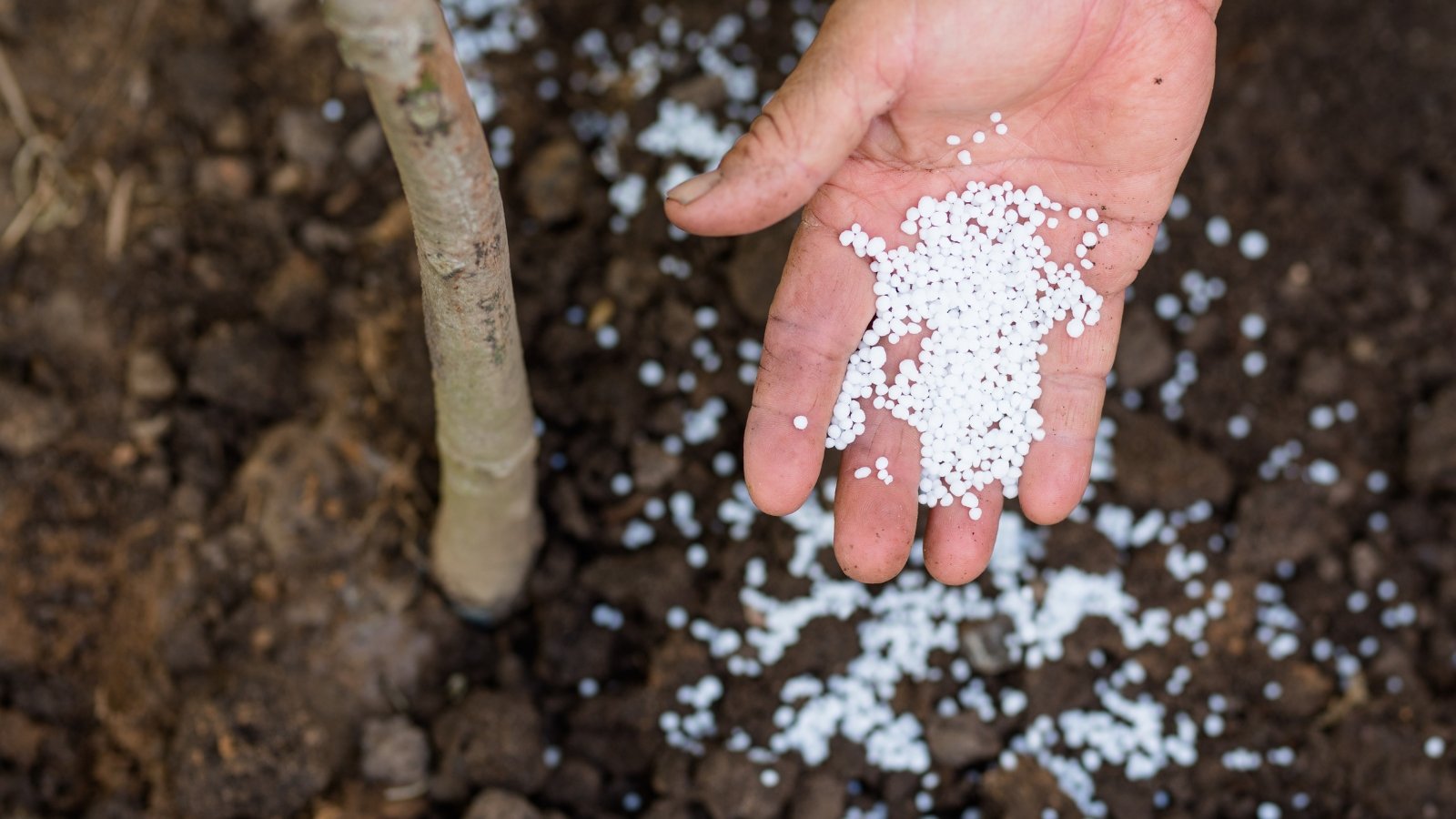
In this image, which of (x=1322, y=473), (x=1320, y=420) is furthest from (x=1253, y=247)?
(x=1322, y=473)

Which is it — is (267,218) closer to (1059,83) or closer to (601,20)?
(601,20)

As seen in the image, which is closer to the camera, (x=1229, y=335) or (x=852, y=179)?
(x=852, y=179)

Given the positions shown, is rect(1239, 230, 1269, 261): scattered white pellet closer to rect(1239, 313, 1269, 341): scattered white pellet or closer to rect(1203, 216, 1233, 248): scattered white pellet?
rect(1203, 216, 1233, 248): scattered white pellet

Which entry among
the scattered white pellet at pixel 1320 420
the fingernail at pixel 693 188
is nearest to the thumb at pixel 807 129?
the fingernail at pixel 693 188

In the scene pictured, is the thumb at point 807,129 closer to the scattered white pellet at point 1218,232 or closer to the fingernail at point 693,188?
the fingernail at point 693,188

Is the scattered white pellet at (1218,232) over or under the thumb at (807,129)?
under

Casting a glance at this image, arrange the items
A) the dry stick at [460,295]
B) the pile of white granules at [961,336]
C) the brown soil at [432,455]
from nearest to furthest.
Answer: the dry stick at [460,295] → the pile of white granules at [961,336] → the brown soil at [432,455]

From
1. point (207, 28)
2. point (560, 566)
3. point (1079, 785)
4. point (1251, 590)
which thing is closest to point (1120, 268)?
point (1251, 590)
